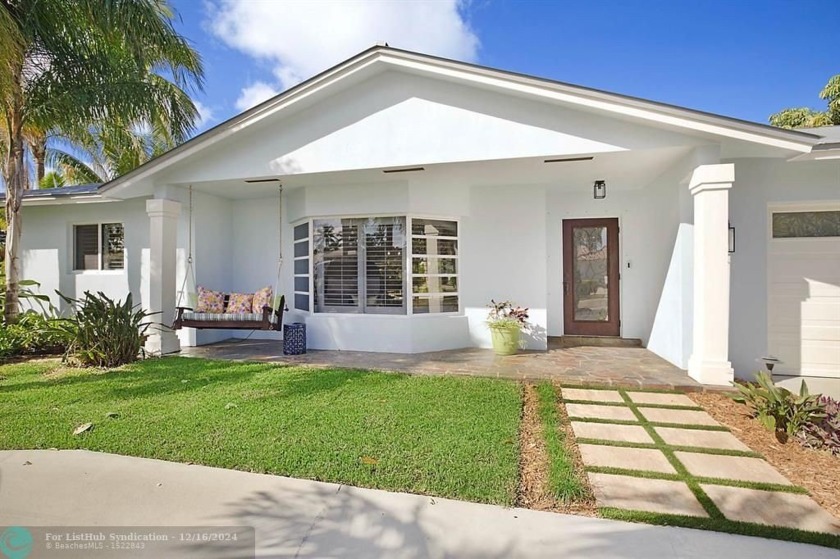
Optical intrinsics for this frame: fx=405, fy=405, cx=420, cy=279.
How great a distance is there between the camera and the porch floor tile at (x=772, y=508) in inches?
101

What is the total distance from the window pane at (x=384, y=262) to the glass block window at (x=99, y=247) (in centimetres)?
595

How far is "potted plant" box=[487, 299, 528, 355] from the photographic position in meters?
7.30

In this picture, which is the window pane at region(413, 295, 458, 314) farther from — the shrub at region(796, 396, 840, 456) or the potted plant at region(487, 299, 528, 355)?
the shrub at region(796, 396, 840, 456)

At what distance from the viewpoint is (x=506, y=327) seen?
7316 mm

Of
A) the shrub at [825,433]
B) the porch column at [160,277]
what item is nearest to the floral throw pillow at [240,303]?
the porch column at [160,277]

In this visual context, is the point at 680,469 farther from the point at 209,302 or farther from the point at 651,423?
the point at 209,302

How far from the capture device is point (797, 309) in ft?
19.8

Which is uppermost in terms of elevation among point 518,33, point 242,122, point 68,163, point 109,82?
point 518,33

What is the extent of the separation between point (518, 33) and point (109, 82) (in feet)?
29.2

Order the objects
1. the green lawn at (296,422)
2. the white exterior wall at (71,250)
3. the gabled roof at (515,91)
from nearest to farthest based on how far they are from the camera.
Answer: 1. the green lawn at (296,422)
2. the gabled roof at (515,91)
3. the white exterior wall at (71,250)

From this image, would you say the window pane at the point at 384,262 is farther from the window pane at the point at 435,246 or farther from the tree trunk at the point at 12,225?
the tree trunk at the point at 12,225

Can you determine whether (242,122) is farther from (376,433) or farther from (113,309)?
(376,433)

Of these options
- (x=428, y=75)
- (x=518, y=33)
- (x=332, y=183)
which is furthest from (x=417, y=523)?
(x=518, y=33)

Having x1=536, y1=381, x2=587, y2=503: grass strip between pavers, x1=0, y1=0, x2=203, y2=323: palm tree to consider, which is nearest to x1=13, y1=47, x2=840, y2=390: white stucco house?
x1=0, y1=0, x2=203, y2=323: palm tree
